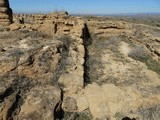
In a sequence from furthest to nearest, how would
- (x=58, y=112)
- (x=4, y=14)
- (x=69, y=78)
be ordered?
(x=4, y=14) → (x=69, y=78) → (x=58, y=112)

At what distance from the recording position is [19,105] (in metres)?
9.66

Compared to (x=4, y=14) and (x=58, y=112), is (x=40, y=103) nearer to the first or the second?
(x=58, y=112)

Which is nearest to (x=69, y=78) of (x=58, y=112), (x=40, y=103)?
(x=58, y=112)

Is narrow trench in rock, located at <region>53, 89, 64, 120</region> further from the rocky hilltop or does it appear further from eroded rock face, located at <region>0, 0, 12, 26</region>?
eroded rock face, located at <region>0, 0, 12, 26</region>

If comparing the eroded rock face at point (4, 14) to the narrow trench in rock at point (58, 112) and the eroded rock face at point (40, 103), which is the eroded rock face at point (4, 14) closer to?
the eroded rock face at point (40, 103)

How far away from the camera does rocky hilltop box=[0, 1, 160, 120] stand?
393 inches

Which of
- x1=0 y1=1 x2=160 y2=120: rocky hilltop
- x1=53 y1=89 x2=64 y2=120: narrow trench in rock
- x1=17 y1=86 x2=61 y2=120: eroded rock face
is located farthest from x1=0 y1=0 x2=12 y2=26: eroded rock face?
x1=53 y1=89 x2=64 y2=120: narrow trench in rock

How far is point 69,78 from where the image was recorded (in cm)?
1168

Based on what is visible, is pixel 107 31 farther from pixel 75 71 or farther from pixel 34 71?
pixel 34 71

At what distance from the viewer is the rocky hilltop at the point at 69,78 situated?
9.98 m

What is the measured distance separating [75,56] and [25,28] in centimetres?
403

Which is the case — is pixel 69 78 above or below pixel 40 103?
above

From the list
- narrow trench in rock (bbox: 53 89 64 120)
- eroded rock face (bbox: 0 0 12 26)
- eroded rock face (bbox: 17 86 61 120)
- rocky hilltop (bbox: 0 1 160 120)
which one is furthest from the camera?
eroded rock face (bbox: 0 0 12 26)

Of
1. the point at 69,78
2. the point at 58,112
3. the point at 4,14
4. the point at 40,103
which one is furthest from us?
the point at 4,14
